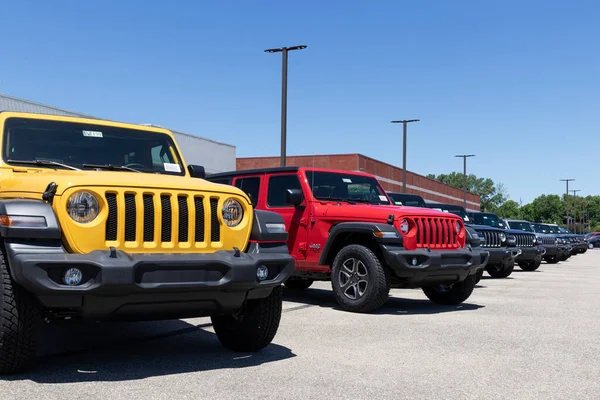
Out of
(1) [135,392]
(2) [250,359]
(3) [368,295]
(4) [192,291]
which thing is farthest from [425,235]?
(1) [135,392]

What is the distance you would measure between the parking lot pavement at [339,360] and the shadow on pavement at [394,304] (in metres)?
0.33

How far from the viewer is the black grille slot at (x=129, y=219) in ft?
17.1

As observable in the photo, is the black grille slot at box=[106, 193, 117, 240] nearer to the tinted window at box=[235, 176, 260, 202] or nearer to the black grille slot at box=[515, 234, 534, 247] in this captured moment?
the tinted window at box=[235, 176, 260, 202]

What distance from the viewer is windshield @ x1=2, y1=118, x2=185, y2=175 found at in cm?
631

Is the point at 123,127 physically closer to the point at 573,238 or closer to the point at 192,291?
the point at 192,291

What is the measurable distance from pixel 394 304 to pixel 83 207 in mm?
6403

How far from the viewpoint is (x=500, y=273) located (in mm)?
17234

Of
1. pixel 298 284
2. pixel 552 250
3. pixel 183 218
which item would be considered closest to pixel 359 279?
pixel 298 284

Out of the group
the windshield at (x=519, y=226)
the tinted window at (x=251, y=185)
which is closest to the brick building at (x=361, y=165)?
the windshield at (x=519, y=226)

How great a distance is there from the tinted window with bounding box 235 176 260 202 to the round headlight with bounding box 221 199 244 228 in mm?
5071

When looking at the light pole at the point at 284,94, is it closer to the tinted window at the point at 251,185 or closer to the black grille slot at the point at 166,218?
the tinted window at the point at 251,185

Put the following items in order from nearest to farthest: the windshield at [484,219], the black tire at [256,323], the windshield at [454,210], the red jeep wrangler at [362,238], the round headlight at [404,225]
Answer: the black tire at [256,323] → the red jeep wrangler at [362,238] → the round headlight at [404,225] → the windshield at [454,210] → the windshield at [484,219]

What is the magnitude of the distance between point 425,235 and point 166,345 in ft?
13.7

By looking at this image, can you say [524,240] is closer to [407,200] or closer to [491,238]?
[491,238]
